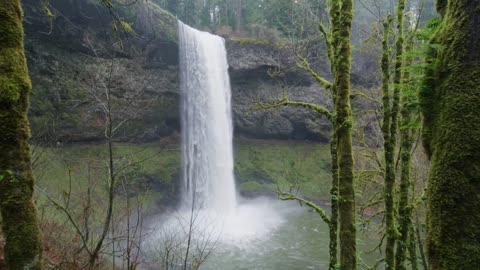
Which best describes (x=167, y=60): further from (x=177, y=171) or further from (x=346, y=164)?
(x=346, y=164)

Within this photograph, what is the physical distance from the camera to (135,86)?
23.2 meters

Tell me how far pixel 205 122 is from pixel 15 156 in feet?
71.0

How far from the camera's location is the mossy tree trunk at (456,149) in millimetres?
1942

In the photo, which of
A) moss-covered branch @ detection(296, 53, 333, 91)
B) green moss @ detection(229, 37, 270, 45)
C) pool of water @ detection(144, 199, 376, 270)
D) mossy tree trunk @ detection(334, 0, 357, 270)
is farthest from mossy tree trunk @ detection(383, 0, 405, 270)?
green moss @ detection(229, 37, 270, 45)

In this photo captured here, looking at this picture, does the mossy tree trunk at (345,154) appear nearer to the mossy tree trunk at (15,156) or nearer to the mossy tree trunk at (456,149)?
the mossy tree trunk at (456,149)

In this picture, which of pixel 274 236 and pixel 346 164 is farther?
pixel 274 236

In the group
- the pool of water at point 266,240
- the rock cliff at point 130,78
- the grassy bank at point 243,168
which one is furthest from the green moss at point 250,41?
the pool of water at point 266,240

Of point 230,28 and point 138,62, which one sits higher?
point 230,28

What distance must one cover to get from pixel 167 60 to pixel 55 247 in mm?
17790

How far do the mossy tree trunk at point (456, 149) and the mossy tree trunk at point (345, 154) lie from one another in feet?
6.51

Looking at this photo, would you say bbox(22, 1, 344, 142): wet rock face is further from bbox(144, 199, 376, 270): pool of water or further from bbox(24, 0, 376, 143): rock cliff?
bbox(144, 199, 376, 270): pool of water

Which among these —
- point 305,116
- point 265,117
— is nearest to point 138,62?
point 265,117

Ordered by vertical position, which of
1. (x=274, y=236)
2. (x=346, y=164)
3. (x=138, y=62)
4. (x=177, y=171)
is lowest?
(x=274, y=236)

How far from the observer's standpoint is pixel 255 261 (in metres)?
13.9
